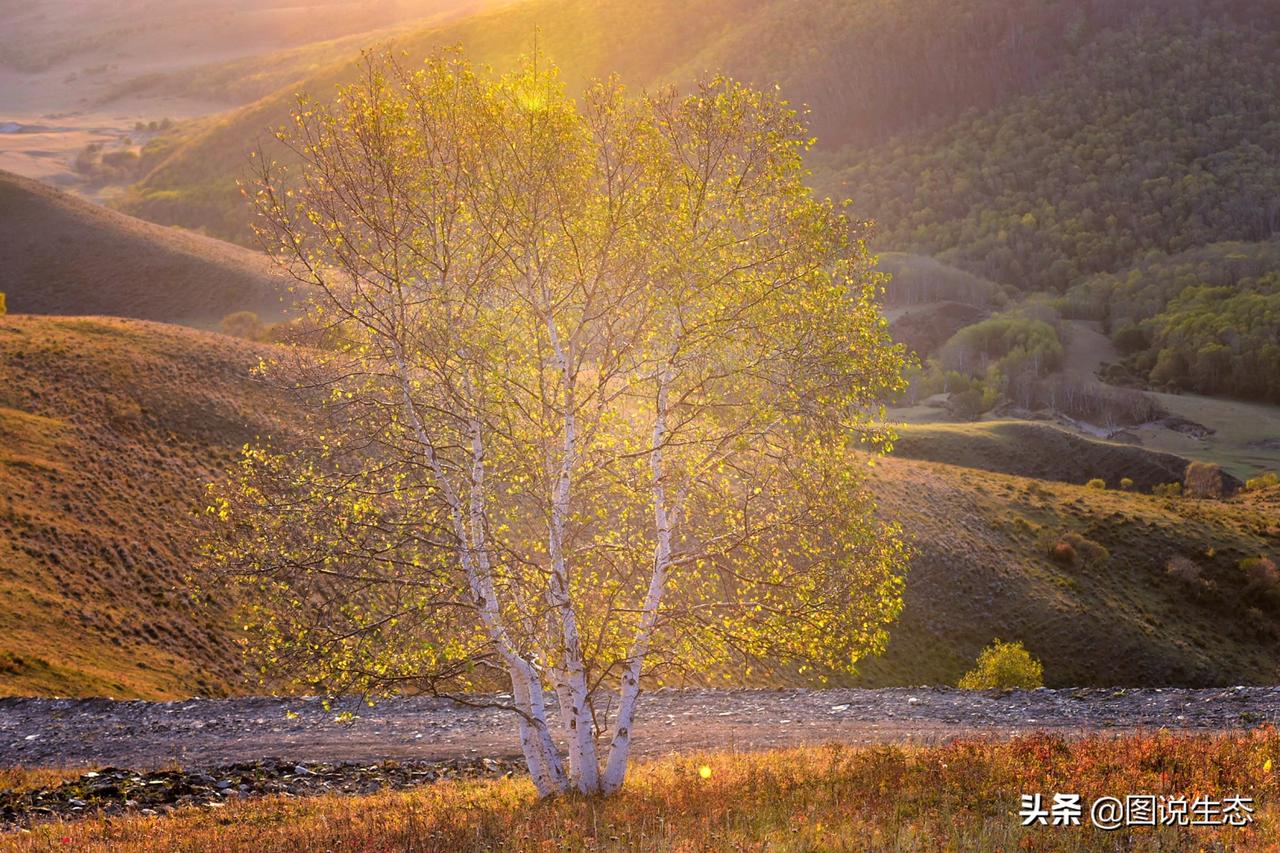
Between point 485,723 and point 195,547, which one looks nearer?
point 485,723

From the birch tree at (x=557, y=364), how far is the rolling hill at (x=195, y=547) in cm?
2013

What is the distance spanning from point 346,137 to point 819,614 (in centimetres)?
994

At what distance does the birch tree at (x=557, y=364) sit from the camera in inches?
545

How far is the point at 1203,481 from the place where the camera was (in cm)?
10162

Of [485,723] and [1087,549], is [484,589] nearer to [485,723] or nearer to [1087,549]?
[485,723]

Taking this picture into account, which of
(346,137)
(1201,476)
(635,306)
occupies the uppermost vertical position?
(346,137)

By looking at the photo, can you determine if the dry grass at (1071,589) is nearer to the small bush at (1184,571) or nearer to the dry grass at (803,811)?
the small bush at (1184,571)

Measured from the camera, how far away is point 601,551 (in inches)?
602

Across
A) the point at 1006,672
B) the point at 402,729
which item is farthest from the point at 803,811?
the point at 1006,672

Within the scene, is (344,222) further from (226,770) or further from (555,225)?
(226,770)

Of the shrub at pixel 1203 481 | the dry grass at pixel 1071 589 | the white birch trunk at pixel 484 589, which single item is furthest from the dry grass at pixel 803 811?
the shrub at pixel 1203 481

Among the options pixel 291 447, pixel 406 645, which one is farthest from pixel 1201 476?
pixel 406 645

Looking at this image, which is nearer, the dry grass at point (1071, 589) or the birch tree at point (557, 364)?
the birch tree at point (557, 364)

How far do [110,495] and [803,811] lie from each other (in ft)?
124
